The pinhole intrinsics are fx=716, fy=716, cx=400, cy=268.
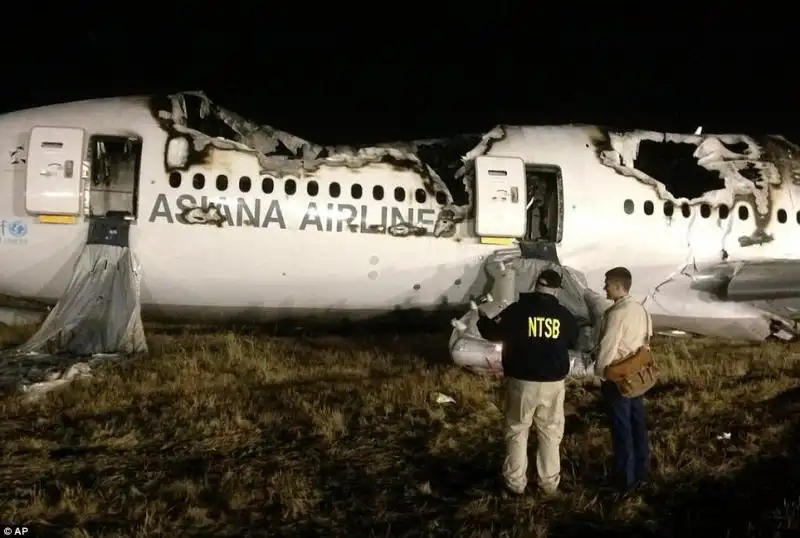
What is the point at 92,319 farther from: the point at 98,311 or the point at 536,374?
the point at 536,374

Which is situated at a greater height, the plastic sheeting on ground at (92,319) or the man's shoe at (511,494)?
the plastic sheeting on ground at (92,319)

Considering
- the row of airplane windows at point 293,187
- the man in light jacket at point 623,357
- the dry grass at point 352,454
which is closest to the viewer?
the dry grass at point 352,454

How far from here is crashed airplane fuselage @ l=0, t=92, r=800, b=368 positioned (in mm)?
11727

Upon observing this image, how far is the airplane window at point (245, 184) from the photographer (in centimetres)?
1199

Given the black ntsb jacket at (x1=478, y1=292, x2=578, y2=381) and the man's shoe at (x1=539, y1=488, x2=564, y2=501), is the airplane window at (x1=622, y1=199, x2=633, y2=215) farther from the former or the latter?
the man's shoe at (x1=539, y1=488, x2=564, y2=501)

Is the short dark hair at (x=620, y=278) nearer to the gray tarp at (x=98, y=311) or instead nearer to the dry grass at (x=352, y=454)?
the dry grass at (x=352, y=454)

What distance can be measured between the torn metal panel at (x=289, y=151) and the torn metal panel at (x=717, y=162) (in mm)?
3006

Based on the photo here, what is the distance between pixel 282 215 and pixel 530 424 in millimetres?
7163

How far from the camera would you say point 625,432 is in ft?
20.4

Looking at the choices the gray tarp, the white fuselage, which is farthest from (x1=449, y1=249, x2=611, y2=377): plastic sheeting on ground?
the gray tarp

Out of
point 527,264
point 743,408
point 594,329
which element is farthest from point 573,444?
point 527,264

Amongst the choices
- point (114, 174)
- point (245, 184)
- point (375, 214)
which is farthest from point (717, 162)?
point (114, 174)

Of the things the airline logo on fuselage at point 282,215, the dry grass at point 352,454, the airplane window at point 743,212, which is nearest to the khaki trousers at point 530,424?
the dry grass at point 352,454

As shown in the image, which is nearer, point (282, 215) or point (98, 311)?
point (98, 311)
